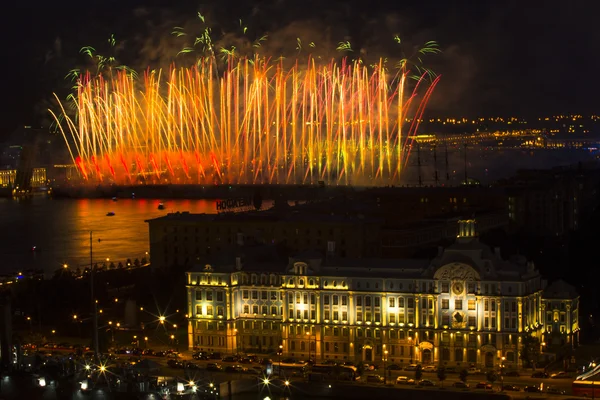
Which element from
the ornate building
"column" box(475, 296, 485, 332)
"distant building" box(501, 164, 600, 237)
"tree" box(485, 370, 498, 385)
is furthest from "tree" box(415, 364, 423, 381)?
"distant building" box(501, 164, 600, 237)

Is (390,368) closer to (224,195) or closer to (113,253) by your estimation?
(113,253)

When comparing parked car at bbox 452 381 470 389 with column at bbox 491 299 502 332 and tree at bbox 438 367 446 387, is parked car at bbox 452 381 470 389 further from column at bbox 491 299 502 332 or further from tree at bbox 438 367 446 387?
column at bbox 491 299 502 332

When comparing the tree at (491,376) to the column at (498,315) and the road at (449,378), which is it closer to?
the road at (449,378)

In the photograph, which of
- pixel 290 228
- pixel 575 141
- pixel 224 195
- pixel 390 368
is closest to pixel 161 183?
pixel 224 195

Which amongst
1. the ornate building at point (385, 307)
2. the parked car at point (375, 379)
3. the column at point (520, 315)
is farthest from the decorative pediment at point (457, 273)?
the parked car at point (375, 379)

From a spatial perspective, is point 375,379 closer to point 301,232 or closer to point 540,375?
point 540,375

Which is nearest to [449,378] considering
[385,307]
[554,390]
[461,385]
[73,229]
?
[461,385]
